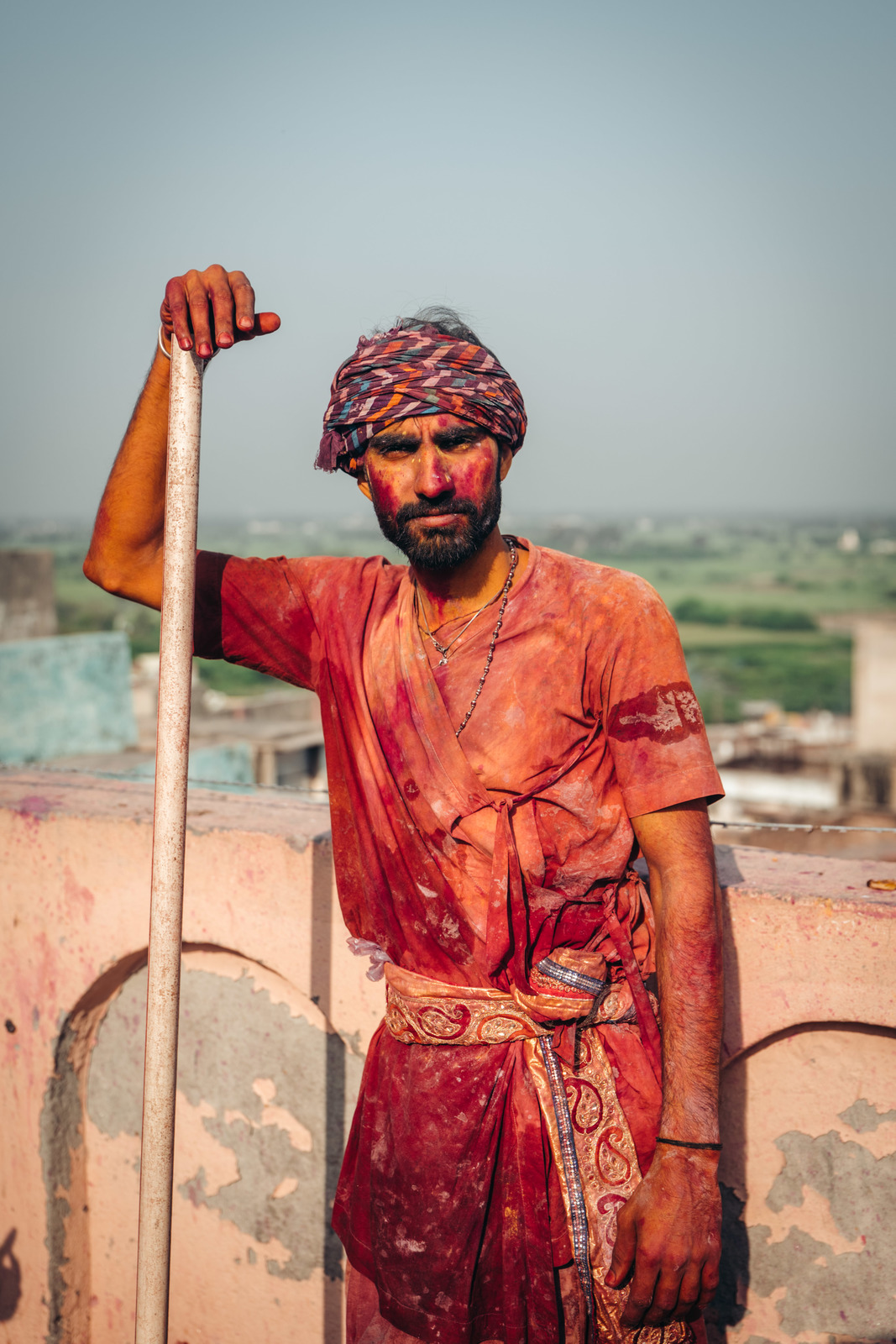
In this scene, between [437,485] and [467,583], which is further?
[467,583]

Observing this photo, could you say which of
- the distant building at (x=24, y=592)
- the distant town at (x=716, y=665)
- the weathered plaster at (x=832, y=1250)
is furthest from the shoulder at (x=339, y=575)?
the distant building at (x=24, y=592)

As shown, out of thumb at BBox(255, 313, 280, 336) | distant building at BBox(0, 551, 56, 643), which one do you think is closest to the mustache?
thumb at BBox(255, 313, 280, 336)

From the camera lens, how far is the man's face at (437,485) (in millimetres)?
1791

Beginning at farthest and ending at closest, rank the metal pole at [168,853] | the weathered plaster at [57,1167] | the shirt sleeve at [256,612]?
the weathered plaster at [57,1167]
the shirt sleeve at [256,612]
the metal pole at [168,853]

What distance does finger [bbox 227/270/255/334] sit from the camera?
5.48ft

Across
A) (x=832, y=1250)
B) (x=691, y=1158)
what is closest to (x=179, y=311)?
(x=691, y=1158)

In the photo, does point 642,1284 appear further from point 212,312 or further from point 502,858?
point 212,312

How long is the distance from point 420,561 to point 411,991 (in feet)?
2.44

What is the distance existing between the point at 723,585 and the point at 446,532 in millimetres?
101269

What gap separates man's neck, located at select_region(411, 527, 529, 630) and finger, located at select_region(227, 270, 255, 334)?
0.50m

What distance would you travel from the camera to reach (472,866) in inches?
70.1

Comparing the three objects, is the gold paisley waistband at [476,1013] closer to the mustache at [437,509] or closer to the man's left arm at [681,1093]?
the man's left arm at [681,1093]

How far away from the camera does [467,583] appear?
6.23 ft

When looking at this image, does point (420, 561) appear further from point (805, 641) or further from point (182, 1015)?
point (805, 641)
